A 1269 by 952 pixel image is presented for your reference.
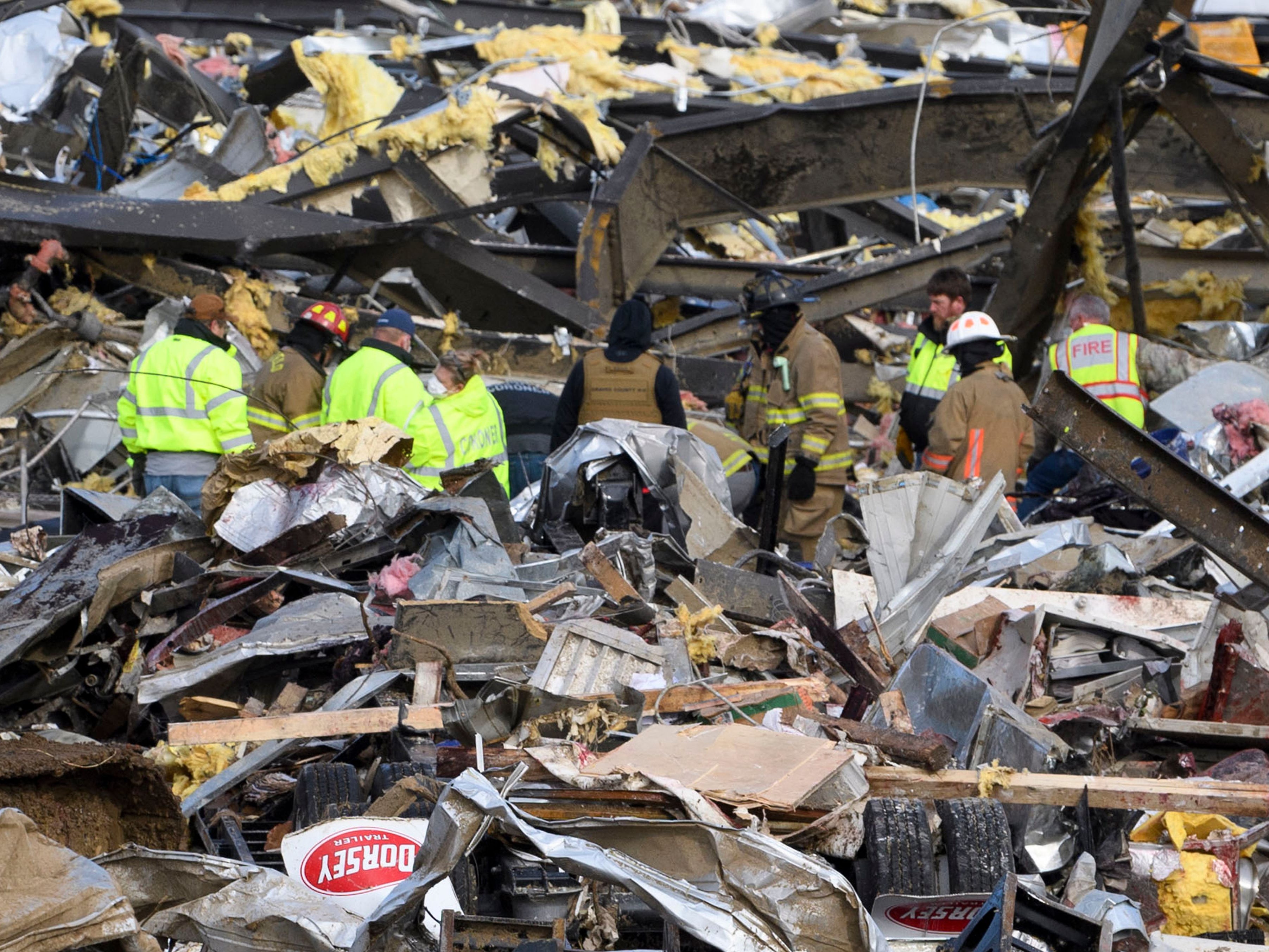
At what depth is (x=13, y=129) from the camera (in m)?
10.0

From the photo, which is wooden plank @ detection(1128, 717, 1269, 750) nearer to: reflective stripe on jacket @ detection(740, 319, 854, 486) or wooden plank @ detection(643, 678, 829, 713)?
wooden plank @ detection(643, 678, 829, 713)

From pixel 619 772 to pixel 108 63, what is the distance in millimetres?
9463

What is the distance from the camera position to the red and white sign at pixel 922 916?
3.16m

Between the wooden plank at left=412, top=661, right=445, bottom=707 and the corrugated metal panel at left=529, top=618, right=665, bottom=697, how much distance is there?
1.02ft

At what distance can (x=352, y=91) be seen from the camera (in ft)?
28.9

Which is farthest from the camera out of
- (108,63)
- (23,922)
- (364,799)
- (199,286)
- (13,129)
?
(108,63)

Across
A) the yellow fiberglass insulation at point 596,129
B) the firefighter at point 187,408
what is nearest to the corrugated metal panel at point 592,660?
the firefighter at point 187,408

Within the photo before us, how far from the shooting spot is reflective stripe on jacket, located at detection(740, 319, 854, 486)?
6824 mm

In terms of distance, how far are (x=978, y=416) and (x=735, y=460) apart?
4.35ft

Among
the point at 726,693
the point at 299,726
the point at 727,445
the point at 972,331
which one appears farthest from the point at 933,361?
the point at 299,726

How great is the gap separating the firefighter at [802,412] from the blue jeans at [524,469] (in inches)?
50.9

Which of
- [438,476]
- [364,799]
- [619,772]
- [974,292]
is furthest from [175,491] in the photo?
[974,292]

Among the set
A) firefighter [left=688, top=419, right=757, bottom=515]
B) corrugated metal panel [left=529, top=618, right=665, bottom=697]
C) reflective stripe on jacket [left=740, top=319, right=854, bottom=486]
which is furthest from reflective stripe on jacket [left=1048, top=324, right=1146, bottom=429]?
corrugated metal panel [left=529, top=618, right=665, bottom=697]

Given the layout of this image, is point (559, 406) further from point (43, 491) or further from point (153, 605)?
point (43, 491)
